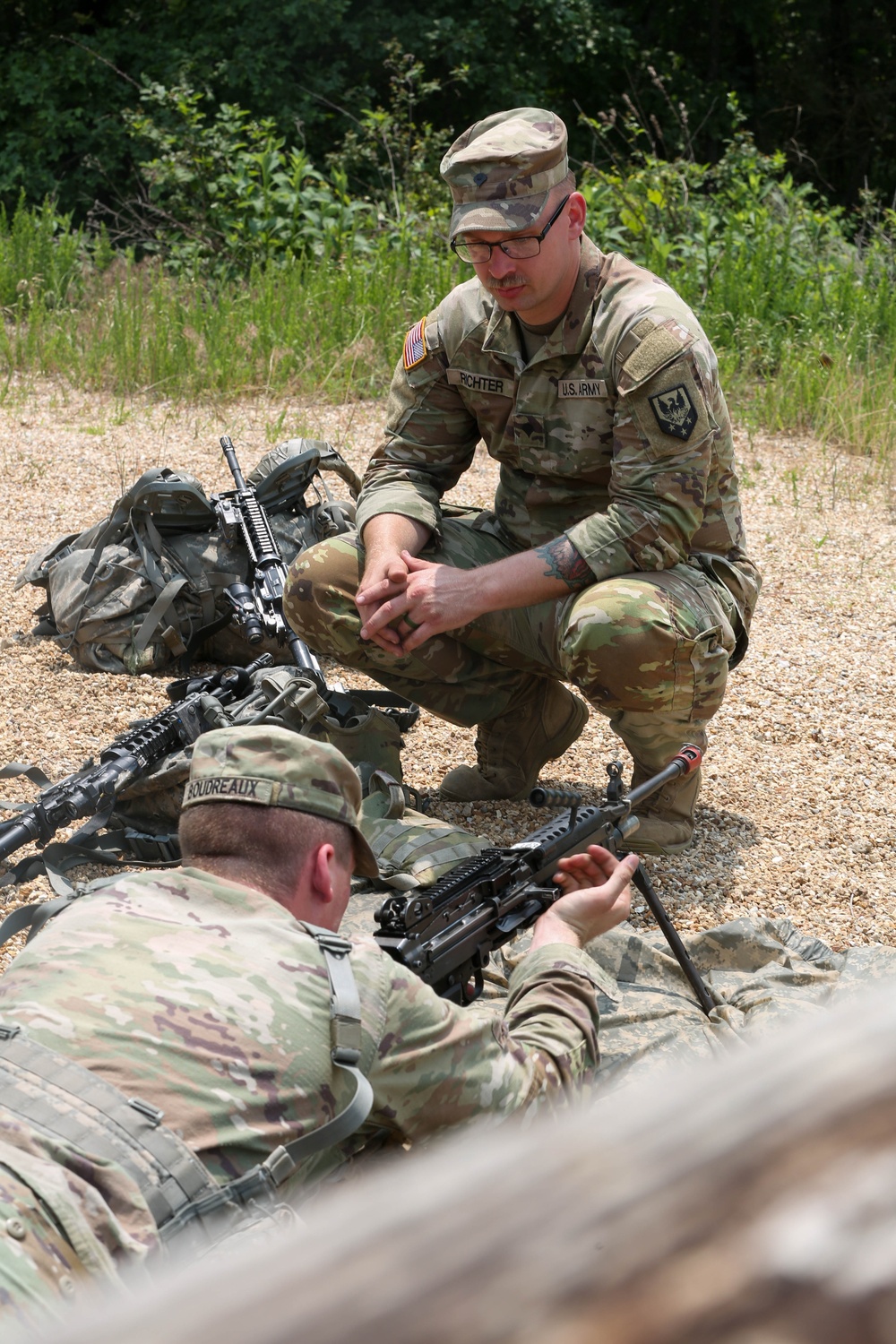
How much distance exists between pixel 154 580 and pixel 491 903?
7.72ft

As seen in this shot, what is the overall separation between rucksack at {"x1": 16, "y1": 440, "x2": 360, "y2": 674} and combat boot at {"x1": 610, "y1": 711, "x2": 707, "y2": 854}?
1528 millimetres

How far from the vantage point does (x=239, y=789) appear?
2.00 m

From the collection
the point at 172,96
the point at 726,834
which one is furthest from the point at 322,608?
the point at 172,96

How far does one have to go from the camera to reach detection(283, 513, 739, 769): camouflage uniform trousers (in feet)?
11.1

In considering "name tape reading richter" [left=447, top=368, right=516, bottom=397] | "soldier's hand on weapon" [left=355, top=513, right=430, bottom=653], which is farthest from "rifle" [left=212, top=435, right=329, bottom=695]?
"name tape reading richter" [left=447, top=368, right=516, bottom=397]

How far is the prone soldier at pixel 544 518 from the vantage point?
11.2 ft

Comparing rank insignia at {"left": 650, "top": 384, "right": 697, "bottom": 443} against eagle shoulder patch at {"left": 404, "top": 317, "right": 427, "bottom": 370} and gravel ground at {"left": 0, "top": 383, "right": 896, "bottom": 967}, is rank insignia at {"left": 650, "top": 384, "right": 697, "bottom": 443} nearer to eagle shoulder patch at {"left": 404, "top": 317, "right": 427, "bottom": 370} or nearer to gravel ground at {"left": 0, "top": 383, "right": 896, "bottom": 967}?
eagle shoulder patch at {"left": 404, "top": 317, "right": 427, "bottom": 370}

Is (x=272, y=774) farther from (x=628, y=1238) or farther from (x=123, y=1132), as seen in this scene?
(x=628, y=1238)

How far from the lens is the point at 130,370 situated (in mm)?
7824

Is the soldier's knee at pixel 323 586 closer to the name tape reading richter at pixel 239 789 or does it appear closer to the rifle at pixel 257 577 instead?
the rifle at pixel 257 577

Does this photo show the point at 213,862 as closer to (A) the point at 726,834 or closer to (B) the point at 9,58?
(A) the point at 726,834

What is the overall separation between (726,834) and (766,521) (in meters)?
2.86

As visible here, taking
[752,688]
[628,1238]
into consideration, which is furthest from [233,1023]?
[752,688]

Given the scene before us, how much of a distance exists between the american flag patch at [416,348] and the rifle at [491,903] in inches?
59.4
